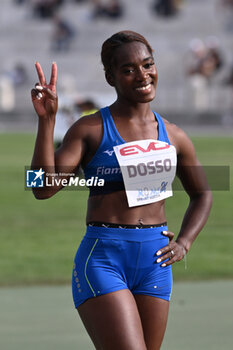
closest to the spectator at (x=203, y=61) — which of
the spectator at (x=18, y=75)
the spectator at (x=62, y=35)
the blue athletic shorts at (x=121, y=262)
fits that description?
the spectator at (x=62, y=35)

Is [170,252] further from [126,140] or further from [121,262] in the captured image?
[126,140]

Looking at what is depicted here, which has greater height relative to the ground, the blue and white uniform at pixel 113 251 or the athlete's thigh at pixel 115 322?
the blue and white uniform at pixel 113 251

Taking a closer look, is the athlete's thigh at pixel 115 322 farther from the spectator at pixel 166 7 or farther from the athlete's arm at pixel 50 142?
the spectator at pixel 166 7

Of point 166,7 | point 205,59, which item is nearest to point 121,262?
point 205,59

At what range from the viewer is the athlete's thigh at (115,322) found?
404 cm

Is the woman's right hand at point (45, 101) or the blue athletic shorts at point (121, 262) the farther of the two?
the blue athletic shorts at point (121, 262)

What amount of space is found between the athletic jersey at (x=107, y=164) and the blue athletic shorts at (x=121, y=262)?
0.68 ft

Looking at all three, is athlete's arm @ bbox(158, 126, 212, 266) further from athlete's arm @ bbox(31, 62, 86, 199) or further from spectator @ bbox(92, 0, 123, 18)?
spectator @ bbox(92, 0, 123, 18)

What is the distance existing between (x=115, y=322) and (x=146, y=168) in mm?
785

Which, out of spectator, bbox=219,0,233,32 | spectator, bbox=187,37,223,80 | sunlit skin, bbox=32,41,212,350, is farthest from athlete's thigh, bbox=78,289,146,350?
spectator, bbox=219,0,233,32

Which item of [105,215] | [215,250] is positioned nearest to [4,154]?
[215,250]

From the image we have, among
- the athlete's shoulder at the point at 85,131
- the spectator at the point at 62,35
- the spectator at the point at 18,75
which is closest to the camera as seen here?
the athlete's shoulder at the point at 85,131

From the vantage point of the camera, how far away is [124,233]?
427 cm

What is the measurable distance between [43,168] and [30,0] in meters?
53.8
